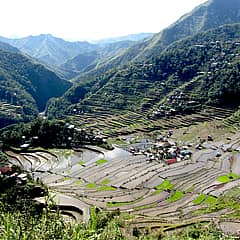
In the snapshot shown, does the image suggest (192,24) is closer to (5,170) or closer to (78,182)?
(78,182)

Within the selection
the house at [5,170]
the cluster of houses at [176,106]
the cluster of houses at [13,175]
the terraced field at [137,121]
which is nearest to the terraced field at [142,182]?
the cluster of houses at [13,175]

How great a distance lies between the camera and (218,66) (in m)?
83.8

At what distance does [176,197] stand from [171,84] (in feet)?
167

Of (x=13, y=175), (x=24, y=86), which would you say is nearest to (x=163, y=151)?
(x=13, y=175)

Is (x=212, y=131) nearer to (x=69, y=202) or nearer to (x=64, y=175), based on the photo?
(x=64, y=175)

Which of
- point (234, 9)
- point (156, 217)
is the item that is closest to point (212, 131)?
point (156, 217)

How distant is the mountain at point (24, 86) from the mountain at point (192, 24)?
25.8m

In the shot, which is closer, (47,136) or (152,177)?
(152,177)

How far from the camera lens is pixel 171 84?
265 ft

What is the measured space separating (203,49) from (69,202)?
7335cm

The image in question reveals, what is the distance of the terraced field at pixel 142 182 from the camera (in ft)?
93.5

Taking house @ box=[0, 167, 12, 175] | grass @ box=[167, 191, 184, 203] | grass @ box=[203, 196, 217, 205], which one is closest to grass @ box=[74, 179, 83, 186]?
house @ box=[0, 167, 12, 175]

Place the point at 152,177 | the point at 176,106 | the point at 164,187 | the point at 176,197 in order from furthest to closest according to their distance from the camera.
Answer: the point at 176,106, the point at 152,177, the point at 164,187, the point at 176,197

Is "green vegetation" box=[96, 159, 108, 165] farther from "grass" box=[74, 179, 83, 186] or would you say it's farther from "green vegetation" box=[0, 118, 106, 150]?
"green vegetation" box=[0, 118, 106, 150]
